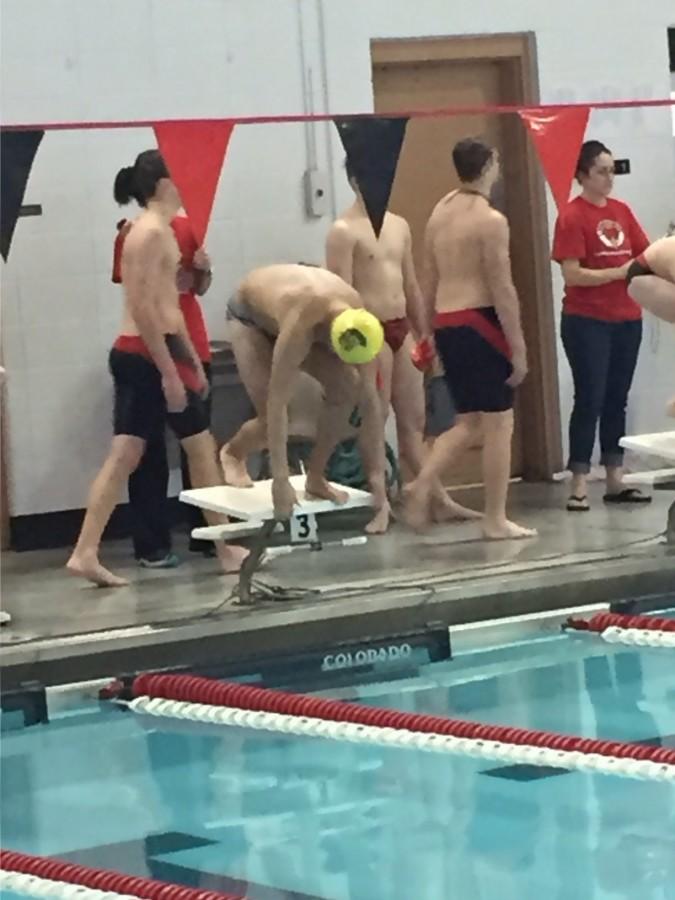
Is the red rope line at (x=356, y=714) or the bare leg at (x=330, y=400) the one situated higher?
the bare leg at (x=330, y=400)

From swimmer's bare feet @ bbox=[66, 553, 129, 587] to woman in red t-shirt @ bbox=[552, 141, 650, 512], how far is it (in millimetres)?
2182

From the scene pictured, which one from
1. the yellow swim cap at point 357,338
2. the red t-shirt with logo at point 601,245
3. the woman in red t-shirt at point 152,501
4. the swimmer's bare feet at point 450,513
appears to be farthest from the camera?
the swimmer's bare feet at point 450,513

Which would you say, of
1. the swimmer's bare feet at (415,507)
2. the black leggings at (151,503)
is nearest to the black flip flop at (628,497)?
the swimmer's bare feet at (415,507)

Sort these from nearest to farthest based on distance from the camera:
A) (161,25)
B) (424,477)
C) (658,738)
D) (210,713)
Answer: (658,738) < (210,713) < (424,477) < (161,25)

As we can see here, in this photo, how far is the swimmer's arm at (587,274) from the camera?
7.89 m

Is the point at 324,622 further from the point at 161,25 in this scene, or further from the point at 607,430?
the point at 161,25

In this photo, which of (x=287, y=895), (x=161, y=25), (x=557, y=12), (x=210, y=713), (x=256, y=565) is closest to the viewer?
(x=287, y=895)

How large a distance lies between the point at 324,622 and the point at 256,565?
366 millimetres

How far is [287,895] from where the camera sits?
12.2 ft

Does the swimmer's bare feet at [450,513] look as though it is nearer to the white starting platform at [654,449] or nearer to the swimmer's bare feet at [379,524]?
the swimmer's bare feet at [379,524]

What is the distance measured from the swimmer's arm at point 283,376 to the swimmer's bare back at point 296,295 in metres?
0.01

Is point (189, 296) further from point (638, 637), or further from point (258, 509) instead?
point (638, 637)

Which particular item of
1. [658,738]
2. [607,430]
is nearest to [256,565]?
A: [658,738]

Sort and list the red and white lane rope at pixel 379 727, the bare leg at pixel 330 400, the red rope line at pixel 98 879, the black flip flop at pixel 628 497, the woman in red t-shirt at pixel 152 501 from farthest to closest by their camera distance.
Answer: the black flip flop at pixel 628 497 → the woman in red t-shirt at pixel 152 501 → the bare leg at pixel 330 400 → the red and white lane rope at pixel 379 727 → the red rope line at pixel 98 879
